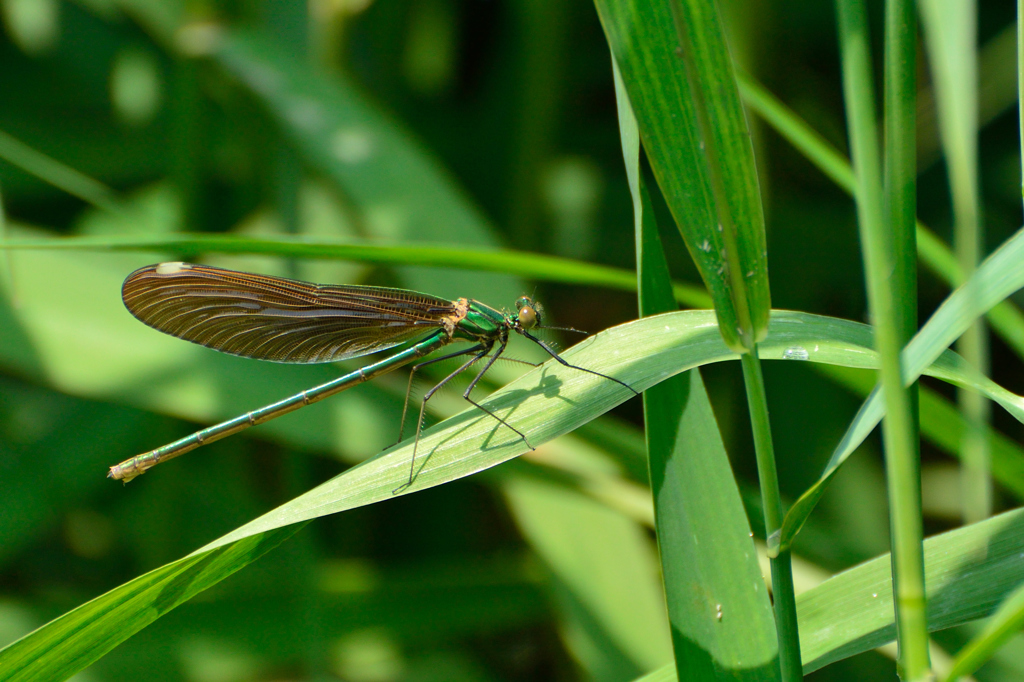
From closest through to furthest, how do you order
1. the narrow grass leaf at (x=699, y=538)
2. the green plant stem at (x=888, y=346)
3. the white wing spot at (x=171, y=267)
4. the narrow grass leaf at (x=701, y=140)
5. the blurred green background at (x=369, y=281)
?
the green plant stem at (x=888, y=346)
the narrow grass leaf at (x=701, y=140)
the narrow grass leaf at (x=699, y=538)
the white wing spot at (x=171, y=267)
the blurred green background at (x=369, y=281)

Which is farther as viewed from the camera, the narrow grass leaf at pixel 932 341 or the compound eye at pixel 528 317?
the compound eye at pixel 528 317

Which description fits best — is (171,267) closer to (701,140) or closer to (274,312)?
(274,312)

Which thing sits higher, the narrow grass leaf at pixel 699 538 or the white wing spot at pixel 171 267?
the white wing spot at pixel 171 267

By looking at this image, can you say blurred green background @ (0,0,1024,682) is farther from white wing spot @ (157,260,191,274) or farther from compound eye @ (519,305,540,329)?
white wing spot @ (157,260,191,274)

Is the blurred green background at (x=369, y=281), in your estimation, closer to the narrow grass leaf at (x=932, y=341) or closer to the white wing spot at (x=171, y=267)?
the white wing spot at (x=171, y=267)

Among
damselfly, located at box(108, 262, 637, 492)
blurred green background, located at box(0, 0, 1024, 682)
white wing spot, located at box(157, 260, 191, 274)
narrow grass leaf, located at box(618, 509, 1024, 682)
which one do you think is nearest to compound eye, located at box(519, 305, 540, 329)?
damselfly, located at box(108, 262, 637, 492)

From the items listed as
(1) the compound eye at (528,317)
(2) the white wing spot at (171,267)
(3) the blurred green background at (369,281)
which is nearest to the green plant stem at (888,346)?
(3) the blurred green background at (369,281)
